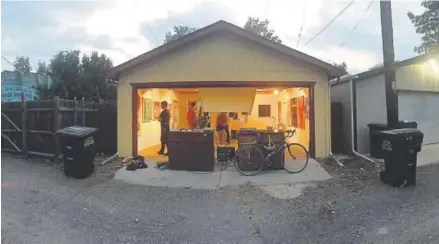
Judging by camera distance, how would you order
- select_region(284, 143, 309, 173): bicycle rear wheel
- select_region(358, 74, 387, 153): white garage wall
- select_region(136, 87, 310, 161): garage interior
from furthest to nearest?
select_region(136, 87, 310, 161): garage interior, select_region(358, 74, 387, 153): white garage wall, select_region(284, 143, 309, 173): bicycle rear wheel

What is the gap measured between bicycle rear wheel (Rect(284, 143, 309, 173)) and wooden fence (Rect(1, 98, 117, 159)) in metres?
5.85

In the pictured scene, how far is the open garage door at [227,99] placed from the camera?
1201 centimetres

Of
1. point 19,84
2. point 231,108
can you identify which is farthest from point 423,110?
point 19,84

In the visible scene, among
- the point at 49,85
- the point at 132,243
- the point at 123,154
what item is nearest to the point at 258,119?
the point at 123,154

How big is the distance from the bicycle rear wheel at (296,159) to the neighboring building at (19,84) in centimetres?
1369

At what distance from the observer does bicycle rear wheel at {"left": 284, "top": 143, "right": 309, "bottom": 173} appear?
28.6ft

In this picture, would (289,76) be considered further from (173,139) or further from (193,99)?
(193,99)

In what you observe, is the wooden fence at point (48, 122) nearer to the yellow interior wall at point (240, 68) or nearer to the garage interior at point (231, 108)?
the garage interior at point (231, 108)

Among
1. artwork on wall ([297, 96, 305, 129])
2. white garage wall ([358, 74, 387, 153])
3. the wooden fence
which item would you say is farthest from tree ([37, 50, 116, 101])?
white garage wall ([358, 74, 387, 153])

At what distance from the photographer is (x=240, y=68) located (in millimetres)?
10523

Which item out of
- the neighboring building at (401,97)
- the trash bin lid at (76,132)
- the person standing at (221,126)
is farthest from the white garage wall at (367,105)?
the trash bin lid at (76,132)

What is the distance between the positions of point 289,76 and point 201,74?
2.65 metres

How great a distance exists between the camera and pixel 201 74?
10.5 m

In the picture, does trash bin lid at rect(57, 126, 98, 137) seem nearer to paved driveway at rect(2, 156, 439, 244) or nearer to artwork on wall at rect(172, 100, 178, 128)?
paved driveway at rect(2, 156, 439, 244)
